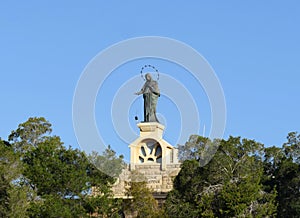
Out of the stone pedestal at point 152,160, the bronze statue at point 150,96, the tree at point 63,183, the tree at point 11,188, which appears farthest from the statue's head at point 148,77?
the tree at point 11,188

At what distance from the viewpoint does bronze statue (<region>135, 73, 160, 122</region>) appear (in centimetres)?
5444

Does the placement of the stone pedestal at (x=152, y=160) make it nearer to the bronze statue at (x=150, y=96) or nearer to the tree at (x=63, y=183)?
the bronze statue at (x=150, y=96)

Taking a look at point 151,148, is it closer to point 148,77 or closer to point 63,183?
point 148,77

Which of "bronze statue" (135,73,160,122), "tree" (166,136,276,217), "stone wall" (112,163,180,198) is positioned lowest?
"tree" (166,136,276,217)

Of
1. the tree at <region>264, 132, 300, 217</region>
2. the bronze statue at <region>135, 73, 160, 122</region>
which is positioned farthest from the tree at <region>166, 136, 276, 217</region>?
the bronze statue at <region>135, 73, 160, 122</region>

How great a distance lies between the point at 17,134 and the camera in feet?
180

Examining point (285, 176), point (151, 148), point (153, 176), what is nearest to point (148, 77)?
point (151, 148)

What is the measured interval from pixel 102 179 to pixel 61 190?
2.69m

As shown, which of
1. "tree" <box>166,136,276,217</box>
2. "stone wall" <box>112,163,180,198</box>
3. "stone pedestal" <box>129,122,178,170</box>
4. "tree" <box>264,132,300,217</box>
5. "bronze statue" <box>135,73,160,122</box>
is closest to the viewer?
"tree" <box>166,136,276,217</box>

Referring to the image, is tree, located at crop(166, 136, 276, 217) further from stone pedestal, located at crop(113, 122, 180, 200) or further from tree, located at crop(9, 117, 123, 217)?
stone pedestal, located at crop(113, 122, 180, 200)

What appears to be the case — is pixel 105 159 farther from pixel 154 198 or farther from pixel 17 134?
pixel 17 134

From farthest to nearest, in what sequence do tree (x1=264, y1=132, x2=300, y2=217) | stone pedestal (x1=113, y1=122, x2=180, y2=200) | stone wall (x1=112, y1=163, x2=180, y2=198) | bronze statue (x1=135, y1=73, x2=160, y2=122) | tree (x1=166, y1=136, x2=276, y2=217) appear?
1. bronze statue (x1=135, y1=73, x2=160, y2=122)
2. stone pedestal (x1=113, y1=122, x2=180, y2=200)
3. stone wall (x1=112, y1=163, x2=180, y2=198)
4. tree (x1=264, y1=132, x2=300, y2=217)
5. tree (x1=166, y1=136, x2=276, y2=217)

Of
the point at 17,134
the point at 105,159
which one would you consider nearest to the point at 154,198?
the point at 105,159

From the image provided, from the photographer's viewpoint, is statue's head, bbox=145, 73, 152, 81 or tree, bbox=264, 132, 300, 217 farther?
statue's head, bbox=145, 73, 152, 81
